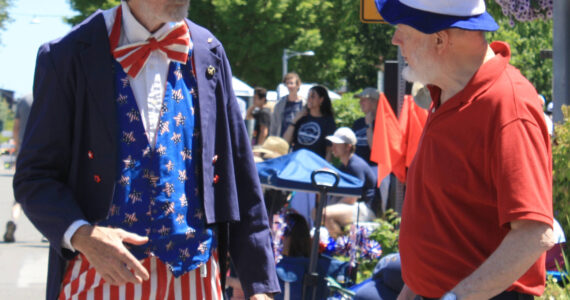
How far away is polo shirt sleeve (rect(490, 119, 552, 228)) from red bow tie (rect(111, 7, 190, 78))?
38.9 inches

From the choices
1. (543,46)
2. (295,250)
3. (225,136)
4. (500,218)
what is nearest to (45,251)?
(295,250)

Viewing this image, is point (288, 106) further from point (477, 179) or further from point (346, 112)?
point (346, 112)

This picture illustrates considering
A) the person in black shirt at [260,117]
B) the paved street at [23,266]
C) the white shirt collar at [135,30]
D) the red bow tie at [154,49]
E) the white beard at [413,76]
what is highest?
the white shirt collar at [135,30]

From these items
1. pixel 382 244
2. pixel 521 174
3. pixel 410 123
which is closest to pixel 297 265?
pixel 382 244

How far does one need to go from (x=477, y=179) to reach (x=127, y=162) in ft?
3.26

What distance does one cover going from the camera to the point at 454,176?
233cm

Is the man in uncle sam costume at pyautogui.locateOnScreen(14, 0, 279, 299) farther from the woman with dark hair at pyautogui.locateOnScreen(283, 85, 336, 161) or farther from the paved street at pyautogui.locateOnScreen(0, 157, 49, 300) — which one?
the woman with dark hair at pyautogui.locateOnScreen(283, 85, 336, 161)

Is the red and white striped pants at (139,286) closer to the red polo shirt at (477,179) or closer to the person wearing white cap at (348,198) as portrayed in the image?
the red polo shirt at (477,179)

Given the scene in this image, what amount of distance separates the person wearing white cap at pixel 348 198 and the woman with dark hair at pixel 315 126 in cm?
58

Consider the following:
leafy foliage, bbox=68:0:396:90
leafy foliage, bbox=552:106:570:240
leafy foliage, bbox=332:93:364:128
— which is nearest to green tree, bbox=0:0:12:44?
leafy foliage, bbox=68:0:396:90

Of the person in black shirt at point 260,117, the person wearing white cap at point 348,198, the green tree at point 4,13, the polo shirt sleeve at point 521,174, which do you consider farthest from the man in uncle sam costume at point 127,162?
the green tree at point 4,13

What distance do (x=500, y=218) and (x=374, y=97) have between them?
23.8 feet

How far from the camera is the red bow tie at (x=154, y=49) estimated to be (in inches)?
97.2

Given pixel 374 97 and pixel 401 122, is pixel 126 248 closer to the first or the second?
pixel 401 122
